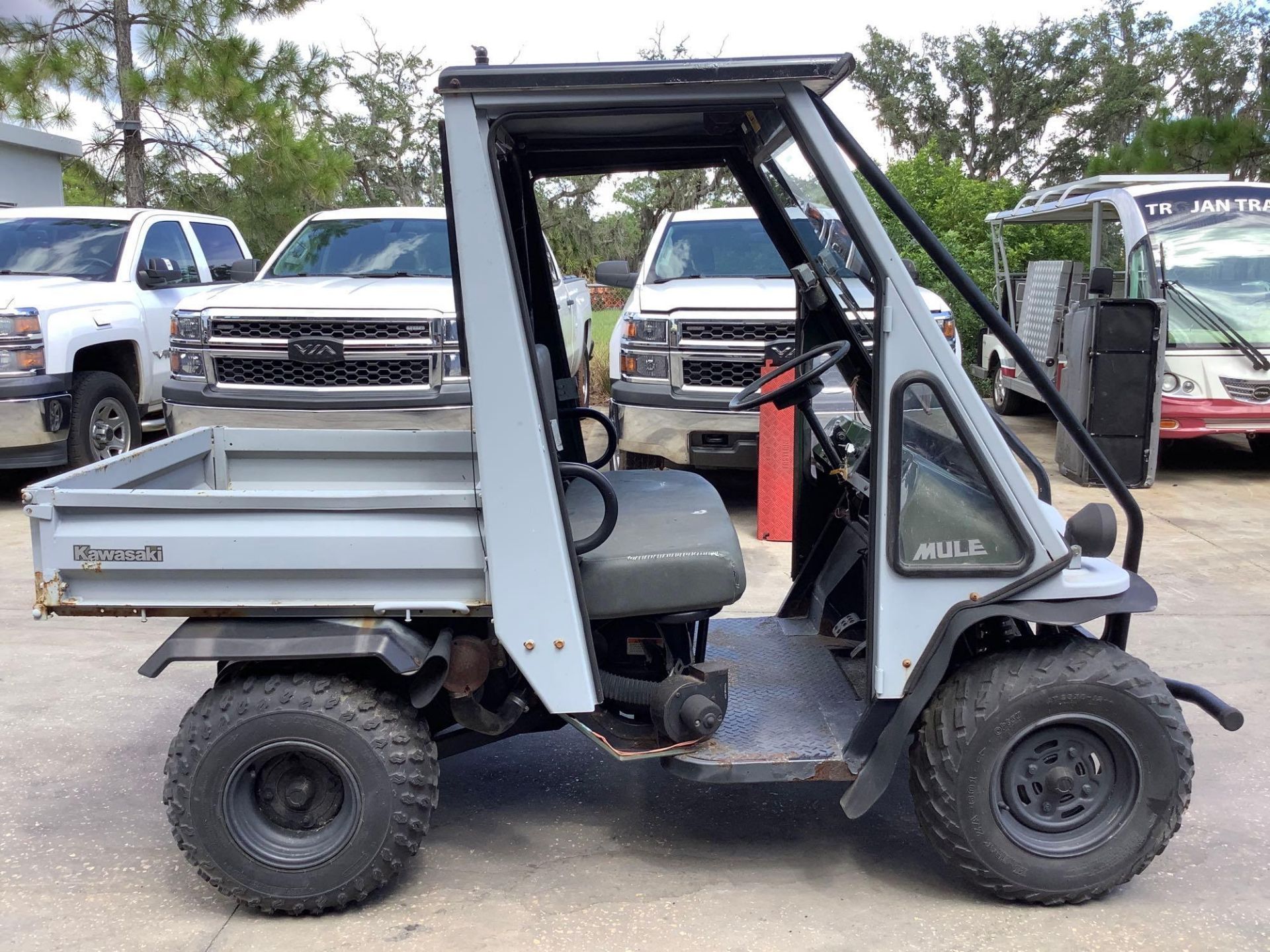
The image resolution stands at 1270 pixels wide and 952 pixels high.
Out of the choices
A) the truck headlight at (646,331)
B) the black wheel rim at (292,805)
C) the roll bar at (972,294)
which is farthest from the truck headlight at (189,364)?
the roll bar at (972,294)

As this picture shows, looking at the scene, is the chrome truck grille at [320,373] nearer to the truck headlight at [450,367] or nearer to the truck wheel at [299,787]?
the truck headlight at [450,367]

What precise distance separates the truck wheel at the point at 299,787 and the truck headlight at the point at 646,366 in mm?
4666

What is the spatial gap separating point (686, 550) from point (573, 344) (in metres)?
6.20

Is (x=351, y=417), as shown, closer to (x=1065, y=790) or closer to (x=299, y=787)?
(x=299, y=787)

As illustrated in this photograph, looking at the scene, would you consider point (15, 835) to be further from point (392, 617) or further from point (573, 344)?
point (573, 344)

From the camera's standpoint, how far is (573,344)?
9.21m

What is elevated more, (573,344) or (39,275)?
(39,275)

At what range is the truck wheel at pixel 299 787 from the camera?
3008mm

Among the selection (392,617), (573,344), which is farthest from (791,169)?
(573,344)

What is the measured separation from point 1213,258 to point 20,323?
30.1ft

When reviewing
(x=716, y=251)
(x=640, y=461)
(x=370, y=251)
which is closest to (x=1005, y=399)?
(x=716, y=251)

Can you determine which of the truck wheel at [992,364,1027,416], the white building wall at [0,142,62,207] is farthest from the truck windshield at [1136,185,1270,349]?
the white building wall at [0,142,62,207]

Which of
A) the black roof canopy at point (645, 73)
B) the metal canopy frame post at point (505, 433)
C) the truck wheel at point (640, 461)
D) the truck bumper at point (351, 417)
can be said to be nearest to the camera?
the black roof canopy at point (645, 73)

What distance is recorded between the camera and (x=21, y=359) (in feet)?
25.4
